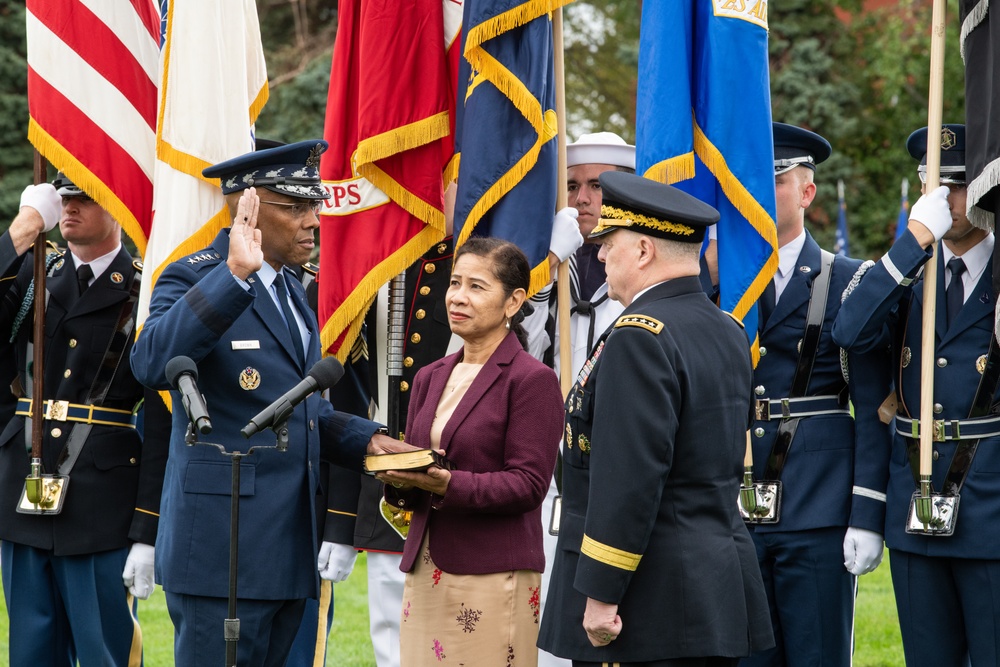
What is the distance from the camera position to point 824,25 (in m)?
24.8

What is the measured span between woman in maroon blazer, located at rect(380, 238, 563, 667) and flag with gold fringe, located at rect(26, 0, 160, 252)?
2057 mm

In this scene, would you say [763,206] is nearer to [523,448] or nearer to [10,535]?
[523,448]

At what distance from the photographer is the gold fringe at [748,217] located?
517 centimetres

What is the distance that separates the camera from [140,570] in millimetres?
5254

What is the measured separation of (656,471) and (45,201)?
3.26 meters

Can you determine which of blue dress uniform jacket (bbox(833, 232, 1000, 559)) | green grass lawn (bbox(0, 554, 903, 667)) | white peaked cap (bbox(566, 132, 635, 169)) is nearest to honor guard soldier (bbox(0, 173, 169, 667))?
white peaked cap (bbox(566, 132, 635, 169))

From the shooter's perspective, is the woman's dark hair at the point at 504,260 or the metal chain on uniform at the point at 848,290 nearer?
the woman's dark hair at the point at 504,260

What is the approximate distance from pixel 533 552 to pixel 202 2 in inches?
113

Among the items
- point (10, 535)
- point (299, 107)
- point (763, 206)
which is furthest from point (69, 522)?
point (299, 107)

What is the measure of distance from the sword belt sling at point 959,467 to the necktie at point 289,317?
231 cm

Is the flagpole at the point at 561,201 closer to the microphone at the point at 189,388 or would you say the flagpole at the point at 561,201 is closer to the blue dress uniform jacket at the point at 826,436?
the blue dress uniform jacket at the point at 826,436

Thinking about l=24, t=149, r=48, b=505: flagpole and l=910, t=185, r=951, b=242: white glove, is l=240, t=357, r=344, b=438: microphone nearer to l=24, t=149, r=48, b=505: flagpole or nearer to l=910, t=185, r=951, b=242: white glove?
l=24, t=149, r=48, b=505: flagpole

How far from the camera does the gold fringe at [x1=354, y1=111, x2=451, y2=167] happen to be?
5393 millimetres

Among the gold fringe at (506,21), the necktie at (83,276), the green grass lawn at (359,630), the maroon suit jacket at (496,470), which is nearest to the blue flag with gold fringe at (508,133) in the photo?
the gold fringe at (506,21)
